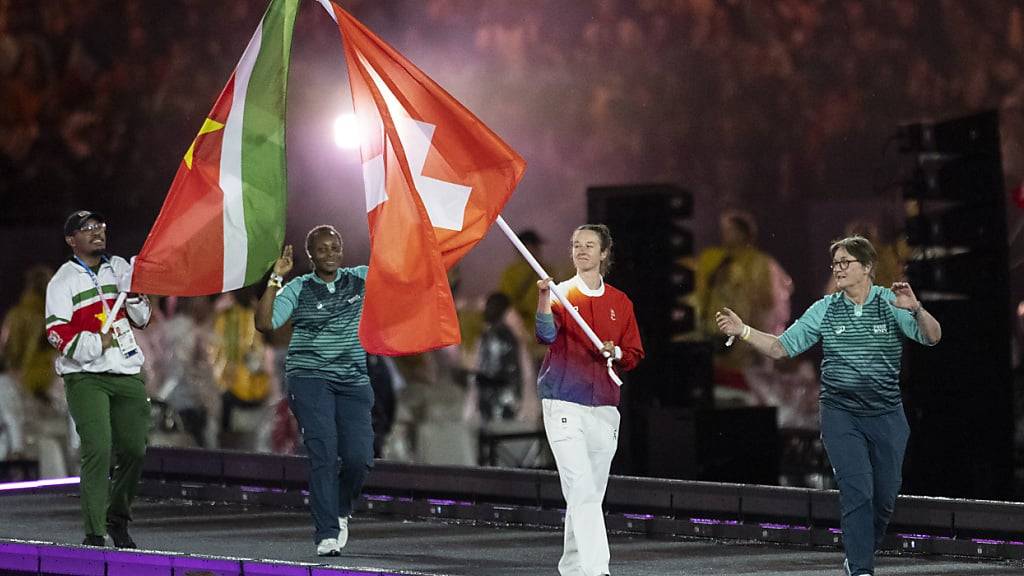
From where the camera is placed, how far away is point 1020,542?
9.22m

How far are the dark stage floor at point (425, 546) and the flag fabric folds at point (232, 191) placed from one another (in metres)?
1.50

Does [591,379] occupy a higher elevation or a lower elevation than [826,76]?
lower

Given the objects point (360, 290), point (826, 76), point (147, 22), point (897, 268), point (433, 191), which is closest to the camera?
point (433, 191)

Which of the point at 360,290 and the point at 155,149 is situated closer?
the point at 360,290

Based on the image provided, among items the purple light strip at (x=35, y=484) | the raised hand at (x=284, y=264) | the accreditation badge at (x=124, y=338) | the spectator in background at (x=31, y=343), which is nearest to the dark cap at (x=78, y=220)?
the accreditation badge at (x=124, y=338)

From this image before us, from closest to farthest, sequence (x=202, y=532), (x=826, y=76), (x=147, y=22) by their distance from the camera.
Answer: (x=202, y=532)
(x=826, y=76)
(x=147, y=22)

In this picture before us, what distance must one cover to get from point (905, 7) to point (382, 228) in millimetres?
5445

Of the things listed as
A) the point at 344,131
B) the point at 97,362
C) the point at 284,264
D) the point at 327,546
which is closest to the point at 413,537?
the point at 327,546

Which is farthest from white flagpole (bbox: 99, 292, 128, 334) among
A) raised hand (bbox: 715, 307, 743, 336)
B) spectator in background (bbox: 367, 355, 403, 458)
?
spectator in background (bbox: 367, 355, 403, 458)

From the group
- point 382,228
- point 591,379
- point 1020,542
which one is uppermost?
point 382,228

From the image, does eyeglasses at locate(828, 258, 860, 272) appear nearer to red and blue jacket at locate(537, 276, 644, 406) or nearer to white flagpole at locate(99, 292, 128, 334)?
red and blue jacket at locate(537, 276, 644, 406)

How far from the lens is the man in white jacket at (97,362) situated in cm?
891

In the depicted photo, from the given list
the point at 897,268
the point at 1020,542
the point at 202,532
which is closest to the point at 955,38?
the point at 897,268

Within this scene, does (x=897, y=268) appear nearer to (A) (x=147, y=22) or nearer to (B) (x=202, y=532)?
(B) (x=202, y=532)
